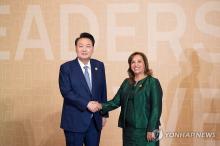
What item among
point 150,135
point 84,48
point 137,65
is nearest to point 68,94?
point 84,48

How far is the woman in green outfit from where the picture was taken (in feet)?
8.25

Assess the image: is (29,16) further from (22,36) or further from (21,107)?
(21,107)

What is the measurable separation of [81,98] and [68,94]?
11 cm

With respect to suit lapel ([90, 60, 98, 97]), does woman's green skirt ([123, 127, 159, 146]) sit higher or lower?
lower

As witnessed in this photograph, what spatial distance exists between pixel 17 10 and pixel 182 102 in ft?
7.69

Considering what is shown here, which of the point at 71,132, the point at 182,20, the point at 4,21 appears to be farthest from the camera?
the point at 4,21

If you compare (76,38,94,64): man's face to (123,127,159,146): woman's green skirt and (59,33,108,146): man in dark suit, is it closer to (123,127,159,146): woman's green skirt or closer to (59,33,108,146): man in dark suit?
(59,33,108,146): man in dark suit

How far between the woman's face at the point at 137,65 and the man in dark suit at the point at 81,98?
363mm

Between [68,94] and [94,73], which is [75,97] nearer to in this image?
[68,94]

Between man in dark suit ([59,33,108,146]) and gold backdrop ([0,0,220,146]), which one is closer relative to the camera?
man in dark suit ([59,33,108,146])

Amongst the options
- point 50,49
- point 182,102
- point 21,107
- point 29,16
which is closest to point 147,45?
point 182,102

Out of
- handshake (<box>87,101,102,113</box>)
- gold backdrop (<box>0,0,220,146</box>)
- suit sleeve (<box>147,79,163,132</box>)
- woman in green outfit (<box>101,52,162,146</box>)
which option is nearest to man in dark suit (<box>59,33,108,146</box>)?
handshake (<box>87,101,102,113</box>)

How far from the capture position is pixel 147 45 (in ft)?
13.3

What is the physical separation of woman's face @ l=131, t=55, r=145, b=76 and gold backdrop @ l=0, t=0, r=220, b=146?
1.45 meters
